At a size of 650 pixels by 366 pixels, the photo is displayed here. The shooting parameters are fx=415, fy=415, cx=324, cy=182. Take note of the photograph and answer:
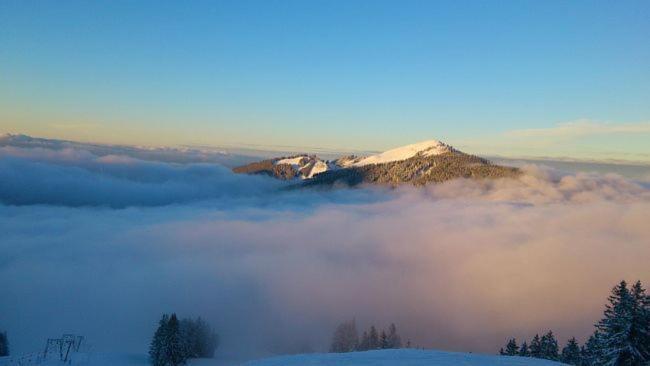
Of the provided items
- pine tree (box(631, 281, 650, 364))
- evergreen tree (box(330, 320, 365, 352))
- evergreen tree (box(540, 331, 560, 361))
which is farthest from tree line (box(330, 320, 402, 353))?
pine tree (box(631, 281, 650, 364))

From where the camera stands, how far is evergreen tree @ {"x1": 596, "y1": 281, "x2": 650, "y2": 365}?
A: 26094 millimetres

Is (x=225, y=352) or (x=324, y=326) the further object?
(x=324, y=326)

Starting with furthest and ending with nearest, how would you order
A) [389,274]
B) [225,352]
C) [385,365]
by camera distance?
[389,274] < [225,352] < [385,365]

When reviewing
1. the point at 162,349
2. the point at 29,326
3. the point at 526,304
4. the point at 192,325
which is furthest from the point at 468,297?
A: the point at 29,326

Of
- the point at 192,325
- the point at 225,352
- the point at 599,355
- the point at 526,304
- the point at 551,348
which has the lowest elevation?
the point at 526,304

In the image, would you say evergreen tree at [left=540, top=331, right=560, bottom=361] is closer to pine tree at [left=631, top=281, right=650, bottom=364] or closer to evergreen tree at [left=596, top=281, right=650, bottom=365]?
evergreen tree at [left=596, top=281, right=650, bottom=365]

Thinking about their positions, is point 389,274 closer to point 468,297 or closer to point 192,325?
point 468,297

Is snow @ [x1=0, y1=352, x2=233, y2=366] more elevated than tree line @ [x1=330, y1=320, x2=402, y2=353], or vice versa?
snow @ [x1=0, y1=352, x2=233, y2=366]

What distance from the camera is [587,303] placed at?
513 feet

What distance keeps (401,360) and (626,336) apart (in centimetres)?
1481

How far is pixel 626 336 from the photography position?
26.3m

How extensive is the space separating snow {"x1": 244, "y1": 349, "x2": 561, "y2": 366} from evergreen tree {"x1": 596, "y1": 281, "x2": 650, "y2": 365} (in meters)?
4.51

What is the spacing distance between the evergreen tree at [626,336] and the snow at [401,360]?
4.51 m

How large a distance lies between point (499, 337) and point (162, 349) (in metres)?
106
